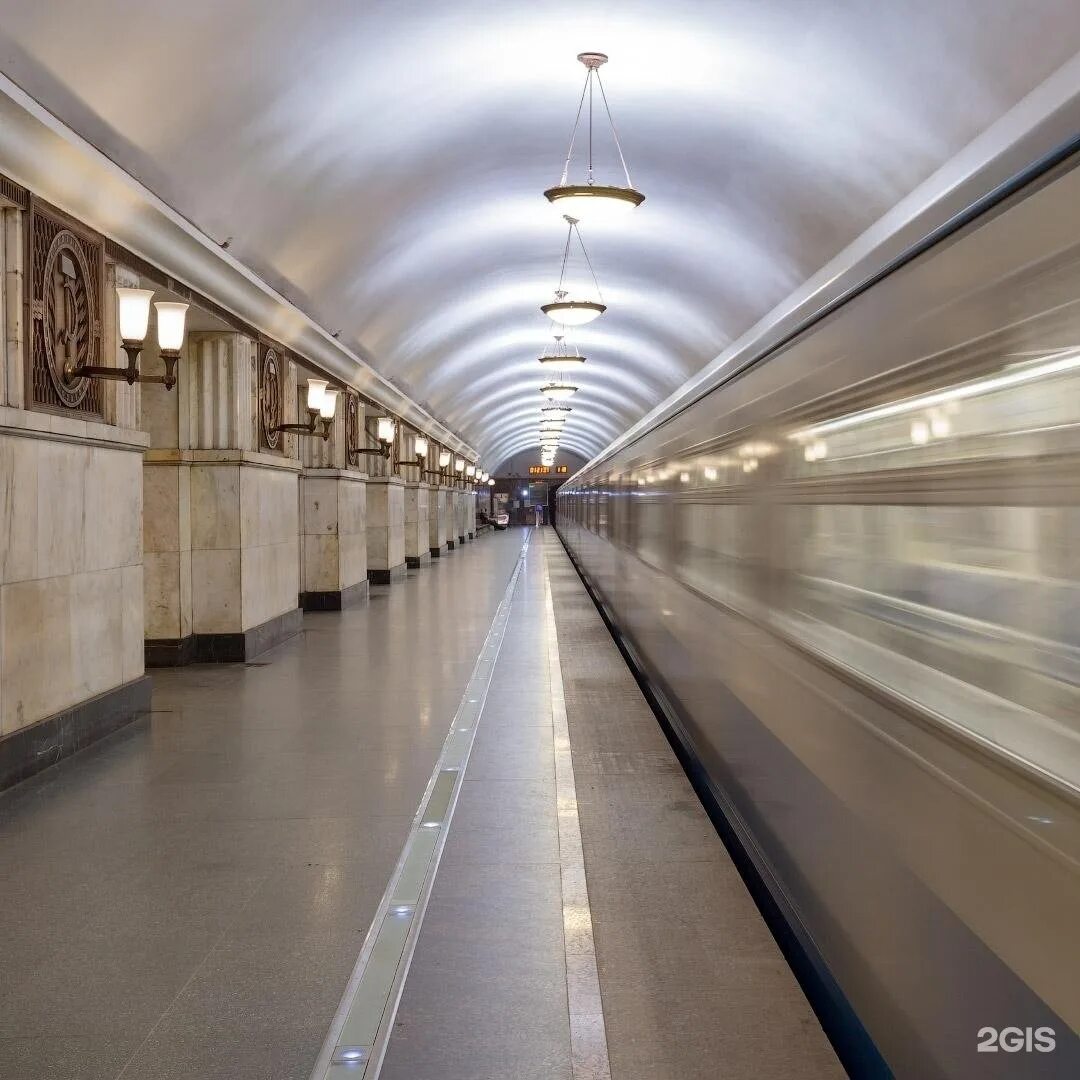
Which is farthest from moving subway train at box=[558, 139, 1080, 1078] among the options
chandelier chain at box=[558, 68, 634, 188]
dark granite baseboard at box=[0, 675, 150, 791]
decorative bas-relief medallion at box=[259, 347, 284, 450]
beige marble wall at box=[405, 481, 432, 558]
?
beige marble wall at box=[405, 481, 432, 558]

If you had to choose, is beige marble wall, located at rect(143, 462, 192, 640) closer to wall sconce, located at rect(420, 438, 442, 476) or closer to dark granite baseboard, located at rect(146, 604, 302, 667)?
dark granite baseboard, located at rect(146, 604, 302, 667)

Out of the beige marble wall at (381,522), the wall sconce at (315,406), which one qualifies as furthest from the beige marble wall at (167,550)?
the beige marble wall at (381,522)

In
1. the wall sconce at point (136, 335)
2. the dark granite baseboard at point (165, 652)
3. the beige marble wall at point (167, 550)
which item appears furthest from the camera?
the beige marble wall at point (167, 550)

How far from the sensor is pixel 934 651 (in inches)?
105

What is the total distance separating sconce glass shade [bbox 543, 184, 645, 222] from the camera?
10.9 m

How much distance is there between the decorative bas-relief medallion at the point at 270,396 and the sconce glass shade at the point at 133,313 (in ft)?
15.1

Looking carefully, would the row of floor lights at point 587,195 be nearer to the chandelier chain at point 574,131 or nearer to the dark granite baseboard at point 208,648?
the chandelier chain at point 574,131

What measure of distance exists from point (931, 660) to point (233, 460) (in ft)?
32.0

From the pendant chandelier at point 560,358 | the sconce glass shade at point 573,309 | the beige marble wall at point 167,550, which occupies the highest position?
the pendant chandelier at point 560,358

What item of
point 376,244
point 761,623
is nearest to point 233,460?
point 376,244

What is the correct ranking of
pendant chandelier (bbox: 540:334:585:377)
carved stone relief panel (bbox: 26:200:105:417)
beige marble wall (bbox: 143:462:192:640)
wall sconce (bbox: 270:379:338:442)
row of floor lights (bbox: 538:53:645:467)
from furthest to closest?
pendant chandelier (bbox: 540:334:585:377) < wall sconce (bbox: 270:379:338:442) < beige marble wall (bbox: 143:462:192:640) < row of floor lights (bbox: 538:53:645:467) < carved stone relief panel (bbox: 26:200:105:417)

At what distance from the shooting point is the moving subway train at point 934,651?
208 centimetres

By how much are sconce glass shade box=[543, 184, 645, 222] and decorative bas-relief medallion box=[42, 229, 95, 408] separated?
456 cm

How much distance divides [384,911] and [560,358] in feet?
62.5
